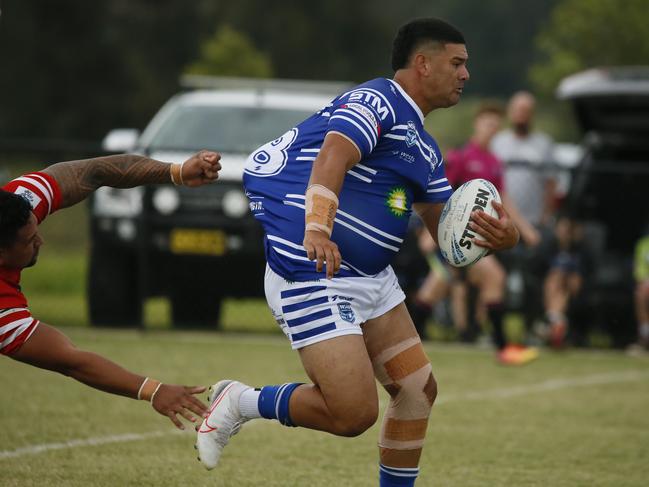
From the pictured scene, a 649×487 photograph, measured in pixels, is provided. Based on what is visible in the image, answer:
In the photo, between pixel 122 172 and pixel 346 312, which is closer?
pixel 346 312

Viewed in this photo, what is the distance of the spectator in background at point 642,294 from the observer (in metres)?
12.4

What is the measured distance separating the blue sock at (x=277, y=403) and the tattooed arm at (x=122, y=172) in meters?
0.98

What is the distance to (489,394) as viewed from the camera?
31.0ft

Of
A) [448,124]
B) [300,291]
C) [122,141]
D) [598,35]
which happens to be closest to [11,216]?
[300,291]

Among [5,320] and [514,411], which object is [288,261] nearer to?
[5,320]

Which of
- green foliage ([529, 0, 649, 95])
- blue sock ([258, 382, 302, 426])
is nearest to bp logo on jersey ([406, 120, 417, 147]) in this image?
blue sock ([258, 382, 302, 426])

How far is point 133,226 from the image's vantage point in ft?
40.7

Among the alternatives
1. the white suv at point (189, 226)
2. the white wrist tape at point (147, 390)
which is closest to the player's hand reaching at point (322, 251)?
the white wrist tape at point (147, 390)

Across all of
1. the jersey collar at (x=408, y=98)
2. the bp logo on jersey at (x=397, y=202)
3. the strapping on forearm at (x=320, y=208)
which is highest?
the jersey collar at (x=408, y=98)

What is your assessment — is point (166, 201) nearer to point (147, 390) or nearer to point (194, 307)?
point (194, 307)

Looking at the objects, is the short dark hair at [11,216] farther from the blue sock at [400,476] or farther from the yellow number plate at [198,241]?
the yellow number plate at [198,241]

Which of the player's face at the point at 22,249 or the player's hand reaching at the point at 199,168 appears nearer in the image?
the player's face at the point at 22,249

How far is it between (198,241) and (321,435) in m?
4.89

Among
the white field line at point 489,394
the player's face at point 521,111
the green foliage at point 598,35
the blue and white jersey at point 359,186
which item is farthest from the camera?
the green foliage at point 598,35
